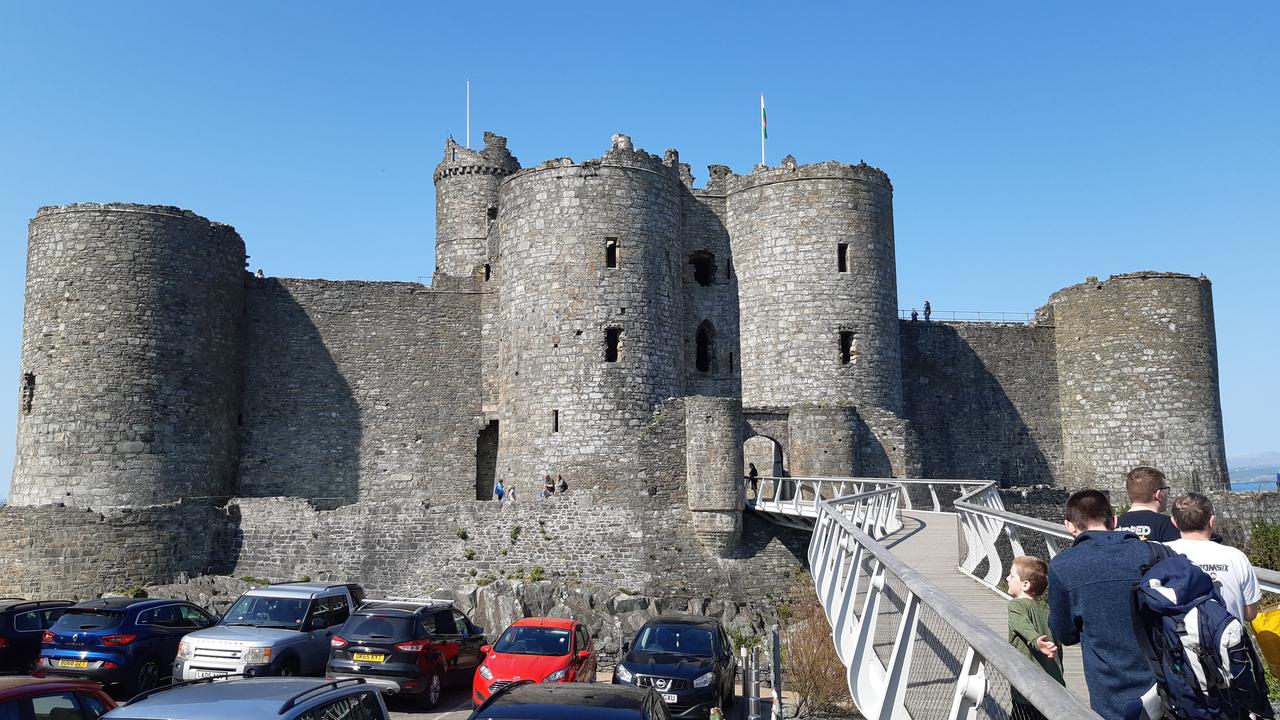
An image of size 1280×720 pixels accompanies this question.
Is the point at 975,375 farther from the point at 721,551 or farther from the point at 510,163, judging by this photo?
the point at 510,163

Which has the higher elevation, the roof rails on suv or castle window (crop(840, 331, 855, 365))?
castle window (crop(840, 331, 855, 365))

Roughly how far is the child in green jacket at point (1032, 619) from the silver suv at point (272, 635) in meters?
8.89

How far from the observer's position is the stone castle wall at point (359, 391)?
98.9 feet

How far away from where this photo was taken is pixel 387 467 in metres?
30.5

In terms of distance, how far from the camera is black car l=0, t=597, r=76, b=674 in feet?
48.4

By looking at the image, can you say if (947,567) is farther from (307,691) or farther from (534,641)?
(307,691)

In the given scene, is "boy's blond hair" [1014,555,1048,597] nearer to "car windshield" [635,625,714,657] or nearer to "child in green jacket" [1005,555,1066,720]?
"child in green jacket" [1005,555,1066,720]

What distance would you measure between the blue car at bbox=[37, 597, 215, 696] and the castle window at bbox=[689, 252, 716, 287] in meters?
19.2

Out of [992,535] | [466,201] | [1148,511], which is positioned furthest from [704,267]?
[1148,511]

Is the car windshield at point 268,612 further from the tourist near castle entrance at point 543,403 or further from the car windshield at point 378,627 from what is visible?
the tourist near castle entrance at point 543,403

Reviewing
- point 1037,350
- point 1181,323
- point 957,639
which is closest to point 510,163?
point 1037,350

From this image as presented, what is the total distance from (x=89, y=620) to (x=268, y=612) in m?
2.26

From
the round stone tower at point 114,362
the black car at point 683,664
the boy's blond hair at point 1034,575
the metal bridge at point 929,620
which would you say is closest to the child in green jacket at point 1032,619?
the boy's blond hair at point 1034,575

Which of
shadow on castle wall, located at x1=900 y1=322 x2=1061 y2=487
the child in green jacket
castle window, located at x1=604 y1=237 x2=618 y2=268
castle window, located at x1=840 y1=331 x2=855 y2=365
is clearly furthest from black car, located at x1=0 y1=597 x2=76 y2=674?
shadow on castle wall, located at x1=900 y1=322 x2=1061 y2=487
